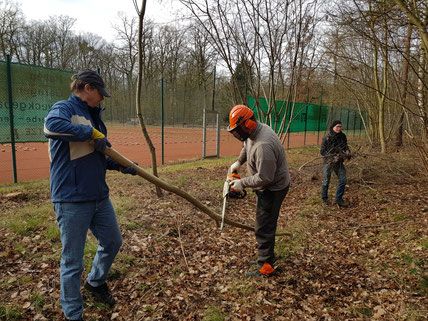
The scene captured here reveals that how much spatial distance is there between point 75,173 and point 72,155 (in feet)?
0.48

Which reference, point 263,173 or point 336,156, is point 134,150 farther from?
point 263,173

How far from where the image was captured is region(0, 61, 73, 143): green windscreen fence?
22.5 ft

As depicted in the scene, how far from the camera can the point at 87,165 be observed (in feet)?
7.93

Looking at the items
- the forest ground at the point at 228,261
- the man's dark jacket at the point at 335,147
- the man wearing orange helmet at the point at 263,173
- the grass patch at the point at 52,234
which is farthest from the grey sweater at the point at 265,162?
the man's dark jacket at the point at 335,147

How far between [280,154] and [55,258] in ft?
10.0

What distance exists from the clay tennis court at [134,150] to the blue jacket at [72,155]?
23.2 ft

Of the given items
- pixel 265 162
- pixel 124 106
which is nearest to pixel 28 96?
pixel 265 162

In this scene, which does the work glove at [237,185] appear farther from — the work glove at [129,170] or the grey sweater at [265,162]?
the work glove at [129,170]

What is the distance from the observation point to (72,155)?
2340 millimetres

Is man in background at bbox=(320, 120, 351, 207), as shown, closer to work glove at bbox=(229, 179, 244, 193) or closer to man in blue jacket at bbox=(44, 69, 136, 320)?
work glove at bbox=(229, 179, 244, 193)

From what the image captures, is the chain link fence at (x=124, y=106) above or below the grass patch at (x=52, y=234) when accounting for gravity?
above

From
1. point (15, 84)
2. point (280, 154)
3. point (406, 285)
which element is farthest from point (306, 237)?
point (15, 84)

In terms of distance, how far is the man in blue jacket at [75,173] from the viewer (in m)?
2.30

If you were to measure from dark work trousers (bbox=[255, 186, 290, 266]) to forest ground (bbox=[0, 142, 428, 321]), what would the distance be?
30 cm
